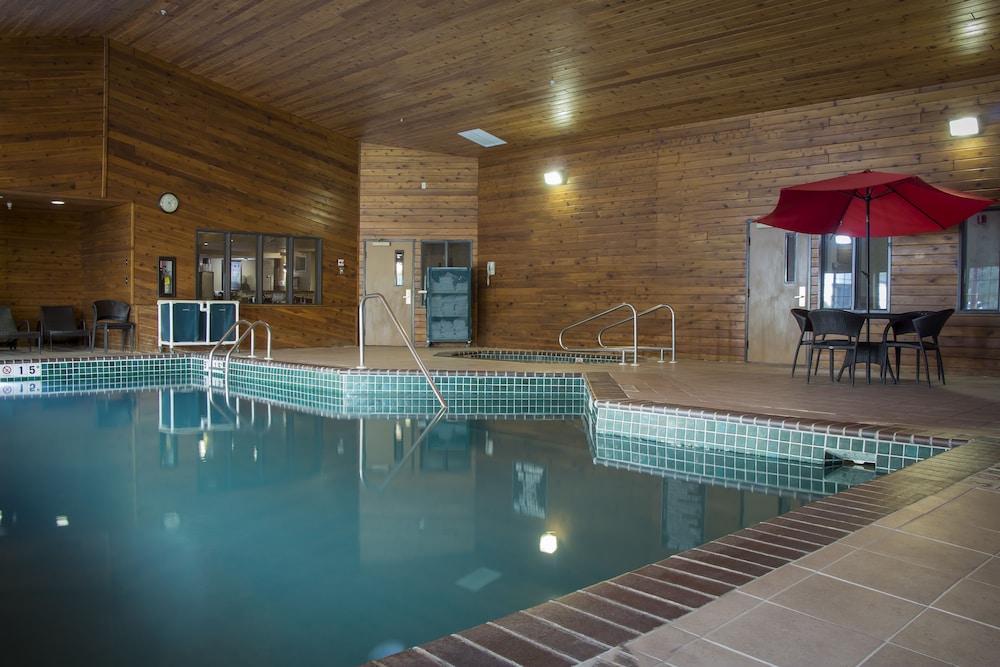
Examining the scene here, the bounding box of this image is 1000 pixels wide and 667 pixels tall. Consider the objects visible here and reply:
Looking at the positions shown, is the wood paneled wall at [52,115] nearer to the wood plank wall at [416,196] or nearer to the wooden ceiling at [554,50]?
the wooden ceiling at [554,50]

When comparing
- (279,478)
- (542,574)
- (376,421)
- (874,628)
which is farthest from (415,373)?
(874,628)

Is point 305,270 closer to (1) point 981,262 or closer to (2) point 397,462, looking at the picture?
(2) point 397,462

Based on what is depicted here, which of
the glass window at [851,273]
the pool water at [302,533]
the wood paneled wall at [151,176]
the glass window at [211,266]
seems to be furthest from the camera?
the glass window at [211,266]

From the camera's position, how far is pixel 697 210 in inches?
365

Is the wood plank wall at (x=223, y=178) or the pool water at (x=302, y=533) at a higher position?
the wood plank wall at (x=223, y=178)

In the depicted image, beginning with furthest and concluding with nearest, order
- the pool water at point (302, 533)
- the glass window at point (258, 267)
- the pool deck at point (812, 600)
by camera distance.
→ the glass window at point (258, 267), the pool water at point (302, 533), the pool deck at point (812, 600)

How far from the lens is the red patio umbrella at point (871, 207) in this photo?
5973mm

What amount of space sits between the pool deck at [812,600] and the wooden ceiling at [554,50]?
5.08 m

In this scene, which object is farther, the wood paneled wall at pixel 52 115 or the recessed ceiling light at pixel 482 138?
the recessed ceiling light at pixel 482 138

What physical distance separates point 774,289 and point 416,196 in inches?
230

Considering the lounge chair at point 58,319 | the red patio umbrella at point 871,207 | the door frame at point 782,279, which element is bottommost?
the lounge chair at point 58,319

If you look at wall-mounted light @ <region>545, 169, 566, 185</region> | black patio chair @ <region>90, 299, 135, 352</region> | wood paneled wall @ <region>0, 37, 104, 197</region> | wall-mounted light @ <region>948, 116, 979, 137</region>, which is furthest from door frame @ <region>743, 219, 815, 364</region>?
wood paneled wall @ <region>0, 37, 104, 197</region>

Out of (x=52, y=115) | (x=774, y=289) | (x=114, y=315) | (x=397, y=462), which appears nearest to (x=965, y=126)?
(x=774, y=289)

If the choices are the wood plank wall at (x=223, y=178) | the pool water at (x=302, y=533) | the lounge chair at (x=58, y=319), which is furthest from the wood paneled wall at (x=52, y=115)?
the pool water at (x=302, y=533)
